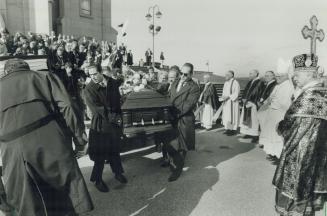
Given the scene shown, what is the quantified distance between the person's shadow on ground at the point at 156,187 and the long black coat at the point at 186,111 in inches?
22.3

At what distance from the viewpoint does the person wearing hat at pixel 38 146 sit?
2682 millimetres

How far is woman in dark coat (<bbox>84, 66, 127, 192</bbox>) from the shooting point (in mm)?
4621

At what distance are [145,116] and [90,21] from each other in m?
24.1

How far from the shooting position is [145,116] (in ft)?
19.0

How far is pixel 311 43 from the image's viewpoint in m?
13.4

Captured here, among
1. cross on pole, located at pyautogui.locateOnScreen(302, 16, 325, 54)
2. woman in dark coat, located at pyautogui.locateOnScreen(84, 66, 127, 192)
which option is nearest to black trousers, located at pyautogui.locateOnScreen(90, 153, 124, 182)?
woman in dark coat, located at pyautogui.locateOnScreen(84, 66, 127, 192)

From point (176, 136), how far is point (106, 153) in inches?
51.5

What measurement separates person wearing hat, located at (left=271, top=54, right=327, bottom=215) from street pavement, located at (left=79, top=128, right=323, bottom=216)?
984mm

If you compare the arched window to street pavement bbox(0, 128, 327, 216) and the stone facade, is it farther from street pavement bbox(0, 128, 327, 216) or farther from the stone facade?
street pavement bbox(0, 128, 327, 216)

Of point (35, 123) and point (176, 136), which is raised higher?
point (35, 123)

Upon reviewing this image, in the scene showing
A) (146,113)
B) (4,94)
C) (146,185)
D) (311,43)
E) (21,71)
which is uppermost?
(311,43)

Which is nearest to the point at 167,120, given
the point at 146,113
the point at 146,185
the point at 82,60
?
the point at 146,113

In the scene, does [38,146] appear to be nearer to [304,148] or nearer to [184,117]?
[304,148]

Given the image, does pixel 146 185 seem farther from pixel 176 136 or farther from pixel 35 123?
pixel 35 123
